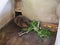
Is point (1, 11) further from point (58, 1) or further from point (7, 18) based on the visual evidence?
point (58, 1)

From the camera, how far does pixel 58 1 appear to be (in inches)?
74.5

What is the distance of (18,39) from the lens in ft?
5.73

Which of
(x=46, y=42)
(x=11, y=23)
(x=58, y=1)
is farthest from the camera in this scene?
(x=11, y=23)

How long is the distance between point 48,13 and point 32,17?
257 millimetres

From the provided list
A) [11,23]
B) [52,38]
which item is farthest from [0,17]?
[52,38]

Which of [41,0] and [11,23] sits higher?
[41,0]

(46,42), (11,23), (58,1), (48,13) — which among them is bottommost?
(46,42)

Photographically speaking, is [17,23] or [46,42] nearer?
[46,42]

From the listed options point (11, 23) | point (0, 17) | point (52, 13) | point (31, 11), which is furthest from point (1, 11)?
point (52, 13)

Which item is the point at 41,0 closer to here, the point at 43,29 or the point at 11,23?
the point at 43,29

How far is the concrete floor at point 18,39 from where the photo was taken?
1672mm

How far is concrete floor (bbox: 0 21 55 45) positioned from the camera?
65.8 inches

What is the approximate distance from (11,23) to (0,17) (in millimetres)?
A: 212

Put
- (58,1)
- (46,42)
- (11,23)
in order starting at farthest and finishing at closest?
1. (11,23)
2. (58,1)
3. (46,42)
